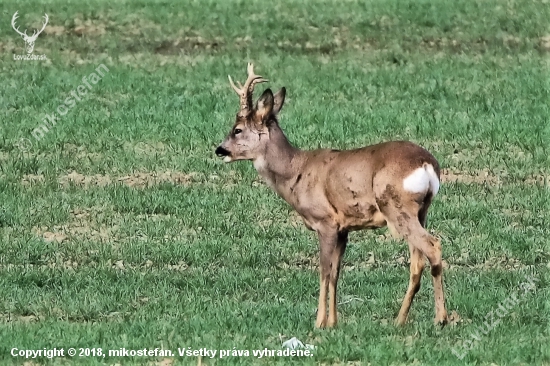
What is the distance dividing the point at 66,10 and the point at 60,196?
12501 millimetres

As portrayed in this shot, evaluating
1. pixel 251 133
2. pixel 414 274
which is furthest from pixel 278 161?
pixel 414 274

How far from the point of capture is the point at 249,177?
16844 mm

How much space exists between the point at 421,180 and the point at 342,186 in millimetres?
696

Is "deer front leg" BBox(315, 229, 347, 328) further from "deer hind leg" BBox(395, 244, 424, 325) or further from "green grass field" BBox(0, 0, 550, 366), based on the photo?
"deer hind leg" BBox(395, 244, 424, 325)

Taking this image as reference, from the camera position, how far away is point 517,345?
32.8 feet

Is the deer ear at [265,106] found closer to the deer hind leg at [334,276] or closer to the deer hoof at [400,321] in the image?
the deer hind leg at [334,276]

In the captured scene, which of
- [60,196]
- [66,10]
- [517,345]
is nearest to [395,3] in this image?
[66,10]

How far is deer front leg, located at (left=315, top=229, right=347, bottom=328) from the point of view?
10.7 metres

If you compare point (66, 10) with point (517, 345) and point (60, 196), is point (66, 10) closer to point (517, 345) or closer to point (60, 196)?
point (60, 196)

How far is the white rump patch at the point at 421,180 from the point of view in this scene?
10.4 meters

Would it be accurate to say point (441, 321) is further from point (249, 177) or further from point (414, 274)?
point (249, 177)

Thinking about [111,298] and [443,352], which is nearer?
[443,352]

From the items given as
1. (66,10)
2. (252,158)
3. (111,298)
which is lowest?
(111,298)

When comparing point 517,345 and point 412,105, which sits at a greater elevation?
point 412,105
